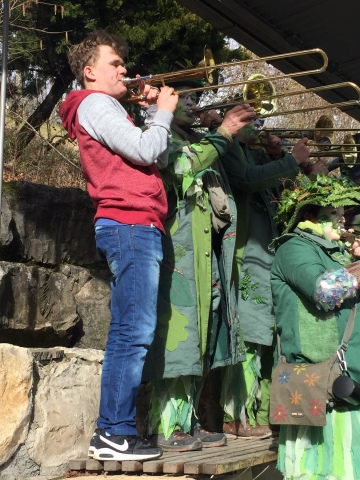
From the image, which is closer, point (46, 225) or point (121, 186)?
point (121, 186)

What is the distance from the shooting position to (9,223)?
4.61m

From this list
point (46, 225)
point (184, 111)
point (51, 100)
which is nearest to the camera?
point (184, 111)

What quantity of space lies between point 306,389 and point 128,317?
0.79 metres

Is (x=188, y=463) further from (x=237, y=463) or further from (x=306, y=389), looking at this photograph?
(x=306, y=389)

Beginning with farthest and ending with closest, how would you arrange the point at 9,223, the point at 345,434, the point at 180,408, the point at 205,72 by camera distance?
the point at 9,223, the point at 205,72, the point at 180,408, the point at 345,434

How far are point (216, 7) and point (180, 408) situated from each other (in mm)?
2273

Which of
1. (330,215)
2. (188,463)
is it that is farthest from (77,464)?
(330,215)

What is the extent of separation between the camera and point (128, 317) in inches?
138

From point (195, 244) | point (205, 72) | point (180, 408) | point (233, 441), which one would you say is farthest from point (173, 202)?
point (233, 441)

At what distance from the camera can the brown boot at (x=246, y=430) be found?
14.4 ft

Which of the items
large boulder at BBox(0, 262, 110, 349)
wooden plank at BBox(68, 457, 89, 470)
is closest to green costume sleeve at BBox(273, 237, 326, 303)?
wooden plank at BBox(68, 457, 89, 470)

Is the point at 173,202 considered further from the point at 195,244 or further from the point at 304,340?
the point at 304,340

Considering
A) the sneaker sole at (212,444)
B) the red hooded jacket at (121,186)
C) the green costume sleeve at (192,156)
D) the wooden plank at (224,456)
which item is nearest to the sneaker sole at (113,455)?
the wooden plank at (224,456)

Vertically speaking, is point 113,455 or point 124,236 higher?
point 124,236
